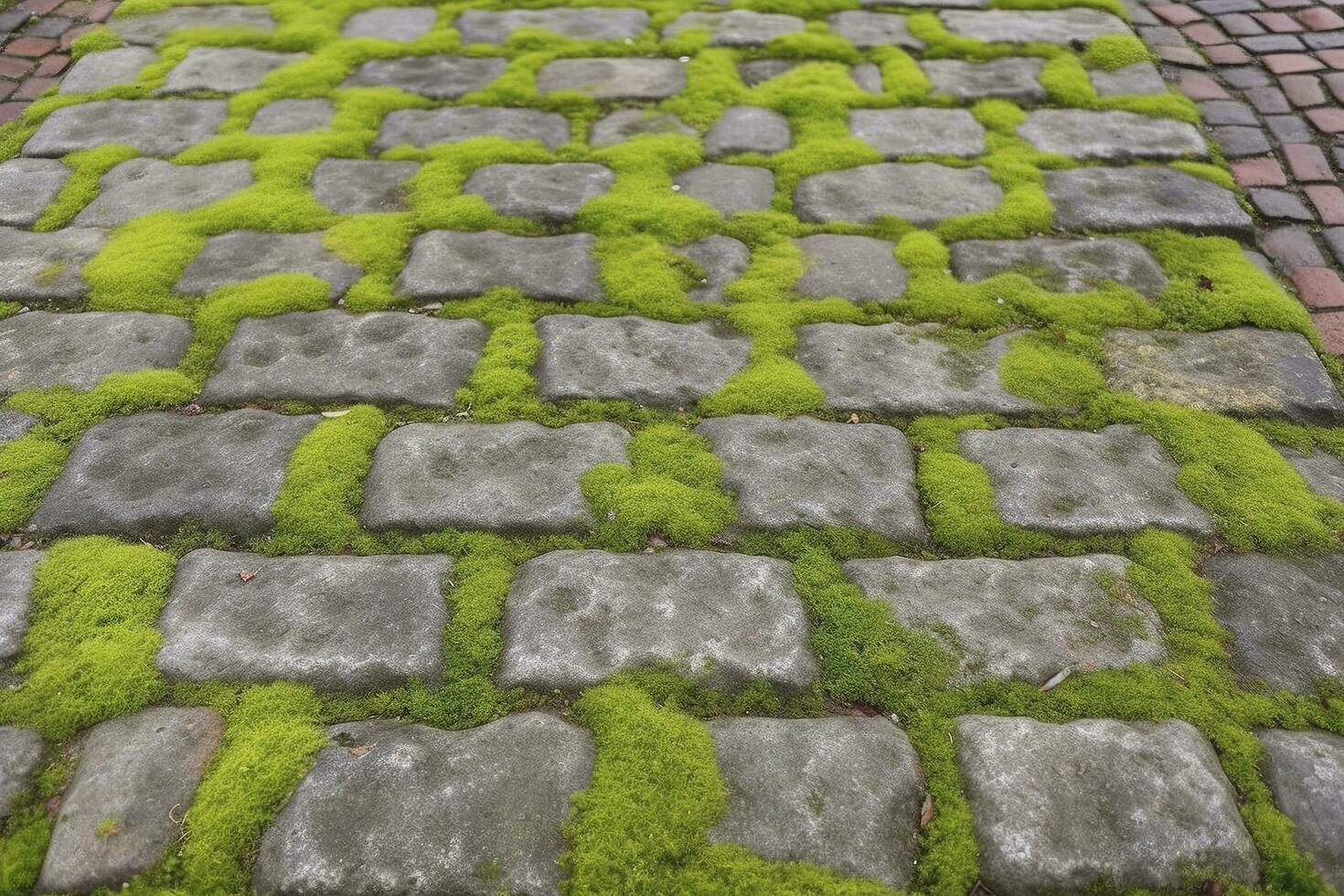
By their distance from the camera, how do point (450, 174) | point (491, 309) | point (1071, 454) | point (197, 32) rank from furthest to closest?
1. point (197, 32)
2. point (450, 174)
3. point (491, 309)
4. point (1071, 454)

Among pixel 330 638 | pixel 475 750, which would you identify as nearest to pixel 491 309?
pixel 330 638

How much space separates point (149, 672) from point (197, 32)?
3.91 metres

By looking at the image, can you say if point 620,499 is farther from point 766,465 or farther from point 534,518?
point 766,465

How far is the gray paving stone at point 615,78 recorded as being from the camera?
4.06m

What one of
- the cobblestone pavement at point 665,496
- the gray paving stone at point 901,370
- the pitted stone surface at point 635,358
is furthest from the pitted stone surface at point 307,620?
the gray paving stone at point 901,370

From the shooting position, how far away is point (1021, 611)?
2.01 m

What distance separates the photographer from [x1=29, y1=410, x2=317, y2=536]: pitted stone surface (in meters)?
2.19

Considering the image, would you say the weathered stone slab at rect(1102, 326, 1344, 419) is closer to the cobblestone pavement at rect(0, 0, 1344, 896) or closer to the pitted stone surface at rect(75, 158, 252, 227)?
the cobblestone pavement at rect(0, 0, 1344, 896)

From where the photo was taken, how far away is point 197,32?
4.54m

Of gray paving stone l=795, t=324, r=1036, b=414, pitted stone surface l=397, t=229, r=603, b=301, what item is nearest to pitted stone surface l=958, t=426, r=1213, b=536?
gray paving stone l=795, t=324, r=1036, b=414

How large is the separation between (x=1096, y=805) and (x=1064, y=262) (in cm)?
199

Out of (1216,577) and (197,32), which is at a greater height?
(197,32)

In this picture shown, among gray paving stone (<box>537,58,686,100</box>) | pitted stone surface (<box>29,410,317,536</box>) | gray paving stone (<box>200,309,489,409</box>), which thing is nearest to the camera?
pitted stone surface (<box>29,410,317,536</box>)

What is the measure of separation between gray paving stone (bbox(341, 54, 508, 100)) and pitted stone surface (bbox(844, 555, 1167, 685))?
3.09 metres
